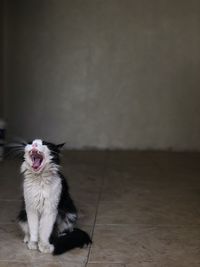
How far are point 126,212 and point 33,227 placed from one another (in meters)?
1.06

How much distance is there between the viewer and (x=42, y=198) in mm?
2725

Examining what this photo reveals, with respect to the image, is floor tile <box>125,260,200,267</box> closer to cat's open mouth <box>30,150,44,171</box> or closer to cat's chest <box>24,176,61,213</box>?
cat's chest <box>24,176,61,213</box>

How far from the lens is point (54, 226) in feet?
9.37

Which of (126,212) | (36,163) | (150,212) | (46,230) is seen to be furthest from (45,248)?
(150,212)

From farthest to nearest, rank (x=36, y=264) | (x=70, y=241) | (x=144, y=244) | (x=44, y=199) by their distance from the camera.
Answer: (x=144, y=244)
(x=70, y=241)
(x=44, y=199)
(x=36, y=264)

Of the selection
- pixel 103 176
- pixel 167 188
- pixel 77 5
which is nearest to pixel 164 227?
pixel 167 188

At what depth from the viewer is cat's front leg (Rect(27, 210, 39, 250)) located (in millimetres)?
2740

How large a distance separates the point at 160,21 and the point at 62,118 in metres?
1.94

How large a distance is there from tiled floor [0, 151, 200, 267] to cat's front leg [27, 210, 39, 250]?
5cm

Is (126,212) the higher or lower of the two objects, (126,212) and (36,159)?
the lower

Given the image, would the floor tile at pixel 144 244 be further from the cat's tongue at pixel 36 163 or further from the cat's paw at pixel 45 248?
the cat's tongue at pixel 36 163

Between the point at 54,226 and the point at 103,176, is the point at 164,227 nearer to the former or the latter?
the point at 54,226

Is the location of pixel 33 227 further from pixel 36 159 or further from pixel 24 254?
pixel 36 159

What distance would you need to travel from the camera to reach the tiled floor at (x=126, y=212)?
272 cm
